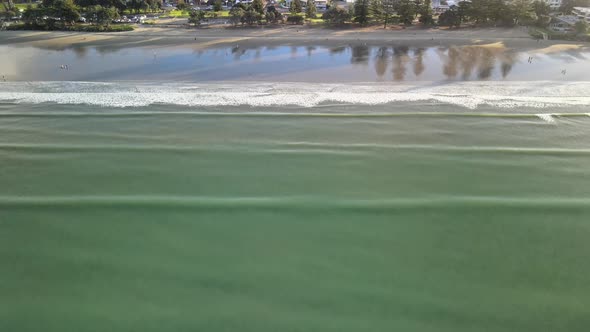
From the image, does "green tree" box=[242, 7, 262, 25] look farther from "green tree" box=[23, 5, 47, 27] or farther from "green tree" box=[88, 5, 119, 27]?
"green tree" box=[23, 5, 47, 27]

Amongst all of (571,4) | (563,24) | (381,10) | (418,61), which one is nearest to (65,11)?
(381,10)

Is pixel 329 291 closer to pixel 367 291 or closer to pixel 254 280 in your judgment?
pixel 367 291

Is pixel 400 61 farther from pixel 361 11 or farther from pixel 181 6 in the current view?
pixel 181 6

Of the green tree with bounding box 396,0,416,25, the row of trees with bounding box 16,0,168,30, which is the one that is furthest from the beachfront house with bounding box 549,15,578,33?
the row of trees with bounding box 16,0,168,30

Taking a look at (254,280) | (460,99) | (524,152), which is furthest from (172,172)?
(460,99)

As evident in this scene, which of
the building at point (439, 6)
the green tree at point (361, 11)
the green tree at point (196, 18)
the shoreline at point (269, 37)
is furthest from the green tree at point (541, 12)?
the green tree at point (196, 18)
